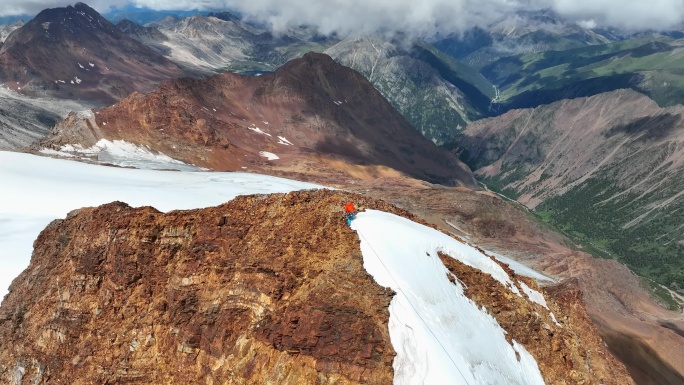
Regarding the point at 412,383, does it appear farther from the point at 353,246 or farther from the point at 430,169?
the point at 430,169

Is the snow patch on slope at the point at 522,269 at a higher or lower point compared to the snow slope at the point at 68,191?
lower

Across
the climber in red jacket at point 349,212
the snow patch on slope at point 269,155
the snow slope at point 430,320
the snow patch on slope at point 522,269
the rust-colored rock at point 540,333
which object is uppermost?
the climber in red jacket at point 349,212

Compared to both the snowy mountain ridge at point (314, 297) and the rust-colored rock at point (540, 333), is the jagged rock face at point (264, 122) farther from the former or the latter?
the rust-colored rock at point (540, 333)

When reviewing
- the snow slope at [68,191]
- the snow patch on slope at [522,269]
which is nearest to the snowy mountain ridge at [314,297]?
the snow slope at [68,191]

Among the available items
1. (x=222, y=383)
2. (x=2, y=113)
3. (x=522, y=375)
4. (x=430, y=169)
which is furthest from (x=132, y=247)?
(x=430, y=169)

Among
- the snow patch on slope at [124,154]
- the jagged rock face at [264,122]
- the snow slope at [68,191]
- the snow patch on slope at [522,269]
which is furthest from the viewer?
the jagged rock face at [264,122]

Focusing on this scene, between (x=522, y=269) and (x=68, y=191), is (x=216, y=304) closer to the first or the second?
(x=68, y=191)

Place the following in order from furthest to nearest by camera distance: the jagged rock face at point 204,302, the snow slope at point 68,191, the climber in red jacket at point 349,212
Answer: the snow slope at point 68,191, the climber in red jacket at point 349,212, the jagged rock face at point 204,302
